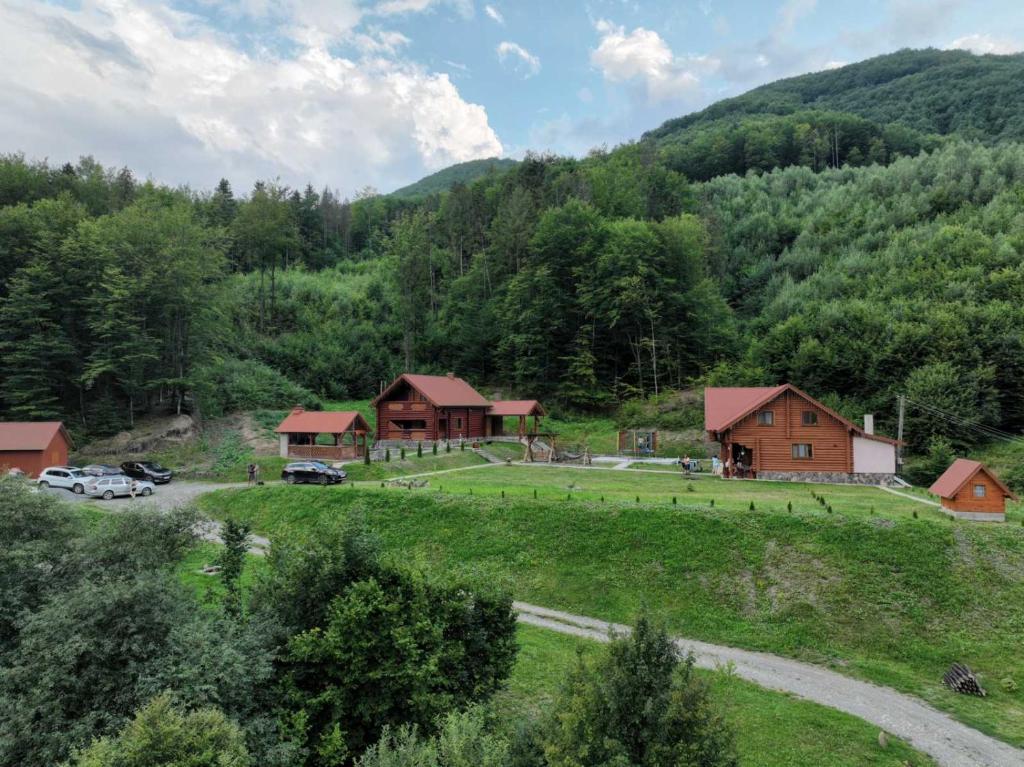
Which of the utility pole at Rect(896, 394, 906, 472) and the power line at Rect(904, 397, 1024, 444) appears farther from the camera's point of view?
the power line at Rect(904, 397, 1024, 444)

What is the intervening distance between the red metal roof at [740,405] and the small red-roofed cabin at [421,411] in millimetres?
19354

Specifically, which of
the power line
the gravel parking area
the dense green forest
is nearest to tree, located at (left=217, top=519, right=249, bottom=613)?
the gravel parking area

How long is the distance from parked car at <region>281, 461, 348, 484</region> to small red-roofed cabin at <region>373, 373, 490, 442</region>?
40.9 ft

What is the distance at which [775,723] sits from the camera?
480 inches

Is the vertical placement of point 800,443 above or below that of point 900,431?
below

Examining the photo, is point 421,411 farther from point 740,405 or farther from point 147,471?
point 740,405

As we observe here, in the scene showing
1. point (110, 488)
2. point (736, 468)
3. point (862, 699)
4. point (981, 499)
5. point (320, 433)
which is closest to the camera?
point (862, 699)

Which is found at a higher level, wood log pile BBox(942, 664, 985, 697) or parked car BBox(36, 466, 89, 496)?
parked car BBox(36, 466, 89, 496)

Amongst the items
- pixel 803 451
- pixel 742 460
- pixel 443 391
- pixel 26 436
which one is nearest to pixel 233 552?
pixel 742 460

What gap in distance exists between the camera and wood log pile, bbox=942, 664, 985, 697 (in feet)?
45.3

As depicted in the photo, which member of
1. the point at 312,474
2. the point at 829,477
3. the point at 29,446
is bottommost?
the point at 829,477

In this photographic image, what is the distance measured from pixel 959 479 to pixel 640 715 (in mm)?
20965

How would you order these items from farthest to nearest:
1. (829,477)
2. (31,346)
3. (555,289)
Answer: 1. (555,289)
2. (31,346)
3. (829,477)

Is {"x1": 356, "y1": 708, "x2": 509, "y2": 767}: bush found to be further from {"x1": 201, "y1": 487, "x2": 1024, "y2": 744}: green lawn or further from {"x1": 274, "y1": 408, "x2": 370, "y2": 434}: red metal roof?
{"x1": 274, "y1": 408, "x2": 370, "y2": 434}: red metal roof
